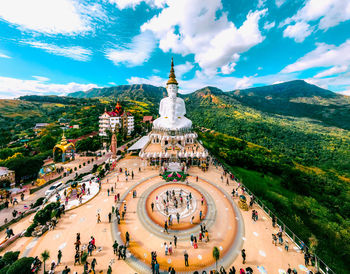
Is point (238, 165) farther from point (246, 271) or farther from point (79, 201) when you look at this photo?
point (79, 201)

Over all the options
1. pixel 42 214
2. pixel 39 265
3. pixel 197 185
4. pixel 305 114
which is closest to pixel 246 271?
pixel 197 185

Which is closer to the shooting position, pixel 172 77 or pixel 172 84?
pixel 172 84

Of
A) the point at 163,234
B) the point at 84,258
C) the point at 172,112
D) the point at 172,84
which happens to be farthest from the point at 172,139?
the point at 84,258

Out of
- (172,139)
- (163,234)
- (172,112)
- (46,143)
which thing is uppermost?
(172,112)

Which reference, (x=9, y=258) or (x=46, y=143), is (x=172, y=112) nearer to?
(x=9, y=258)

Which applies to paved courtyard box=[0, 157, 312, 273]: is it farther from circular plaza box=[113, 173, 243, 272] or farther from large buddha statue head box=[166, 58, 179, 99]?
large buddha statue head box=[166, 58, 179, 99]

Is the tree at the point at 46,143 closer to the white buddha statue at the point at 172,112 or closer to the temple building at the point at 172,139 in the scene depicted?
the temple building at the point at 172,139
